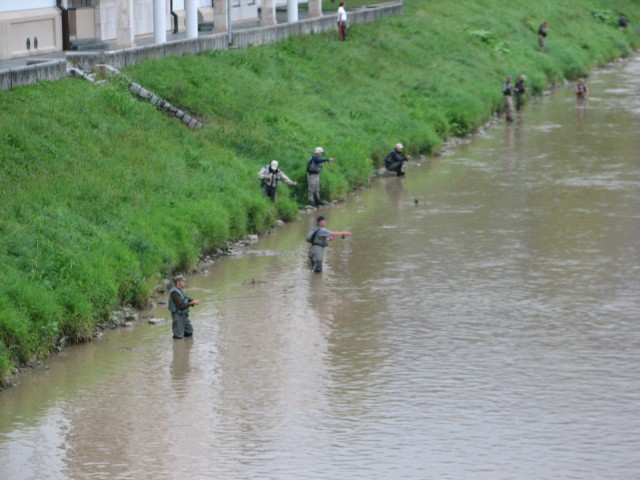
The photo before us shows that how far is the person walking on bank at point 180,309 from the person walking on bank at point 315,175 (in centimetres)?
1097

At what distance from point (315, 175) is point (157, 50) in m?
7.85

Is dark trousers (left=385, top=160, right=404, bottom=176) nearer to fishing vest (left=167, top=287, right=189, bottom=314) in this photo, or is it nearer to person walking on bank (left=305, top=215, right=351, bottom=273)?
person walking on bank (left=305, top=215, right=351, bottom=273)

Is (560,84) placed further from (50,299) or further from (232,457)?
(232,457)

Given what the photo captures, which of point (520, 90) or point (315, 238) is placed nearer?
point (315, 238)

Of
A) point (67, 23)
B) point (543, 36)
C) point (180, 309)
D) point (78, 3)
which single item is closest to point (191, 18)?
point (78, 3)

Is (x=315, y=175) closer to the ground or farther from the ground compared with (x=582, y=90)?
closer to the ground

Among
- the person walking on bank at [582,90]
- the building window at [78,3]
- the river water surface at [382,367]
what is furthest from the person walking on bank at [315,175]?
the person walking on bank at [582,90]

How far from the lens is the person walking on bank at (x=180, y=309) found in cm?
2388

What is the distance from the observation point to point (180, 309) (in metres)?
24.1

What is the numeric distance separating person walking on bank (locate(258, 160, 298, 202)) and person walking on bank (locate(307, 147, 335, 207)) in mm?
1320

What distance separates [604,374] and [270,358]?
558 centimetres

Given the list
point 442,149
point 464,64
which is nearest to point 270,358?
point 442,149

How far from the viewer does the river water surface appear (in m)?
18.9

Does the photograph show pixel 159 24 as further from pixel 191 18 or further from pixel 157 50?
pixel 191 18
